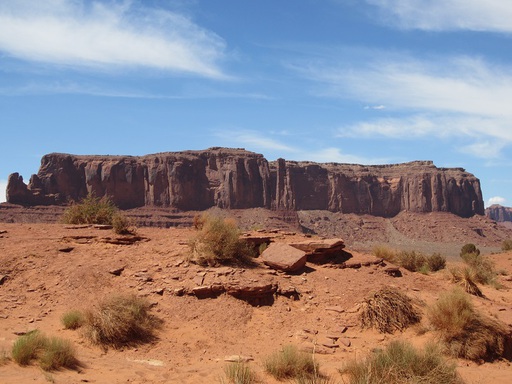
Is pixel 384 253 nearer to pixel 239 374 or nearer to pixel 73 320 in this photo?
pixel 73 320

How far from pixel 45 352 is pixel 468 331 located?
8.46 meters

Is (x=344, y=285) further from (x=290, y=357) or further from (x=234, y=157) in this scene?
(x=234, y=157)

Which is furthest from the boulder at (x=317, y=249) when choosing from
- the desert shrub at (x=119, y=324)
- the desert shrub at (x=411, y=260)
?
the desert shrub at (x=119, y=324)

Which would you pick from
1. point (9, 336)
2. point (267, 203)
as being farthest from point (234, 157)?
point (9, 336)

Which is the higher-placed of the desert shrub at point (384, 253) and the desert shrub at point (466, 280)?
the desert shrub at point (384, 253)

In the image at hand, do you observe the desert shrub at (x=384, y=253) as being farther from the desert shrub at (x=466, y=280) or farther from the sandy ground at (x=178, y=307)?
the desert shrub at (x=466, y=280)

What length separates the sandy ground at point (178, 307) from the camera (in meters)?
9.88

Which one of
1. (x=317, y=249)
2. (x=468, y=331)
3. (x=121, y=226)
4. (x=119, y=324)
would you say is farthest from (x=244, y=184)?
(x=119, y=324)

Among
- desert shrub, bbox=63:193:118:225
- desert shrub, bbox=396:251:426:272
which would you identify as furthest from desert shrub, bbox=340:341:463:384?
desert shrub, bbox=63:193:118:225

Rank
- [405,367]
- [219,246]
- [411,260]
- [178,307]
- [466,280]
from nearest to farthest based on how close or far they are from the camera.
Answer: [405,367]
[178,307]
[219,246]
[466,280]
[411,260]

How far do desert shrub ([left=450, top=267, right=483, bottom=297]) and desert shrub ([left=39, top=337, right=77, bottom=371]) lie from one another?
38.0ft

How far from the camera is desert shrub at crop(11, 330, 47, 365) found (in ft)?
29.5

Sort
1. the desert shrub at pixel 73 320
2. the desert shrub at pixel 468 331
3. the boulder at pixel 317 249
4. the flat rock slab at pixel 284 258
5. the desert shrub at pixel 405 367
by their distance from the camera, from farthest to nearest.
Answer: the boulder at pixel 317 249
the flat rock slab at pixel 284 258
the desert shrub at pixel 73 320
the desert shrub at pixel 468 331
the desert shrub at pixel 405 367

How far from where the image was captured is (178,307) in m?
12.6
